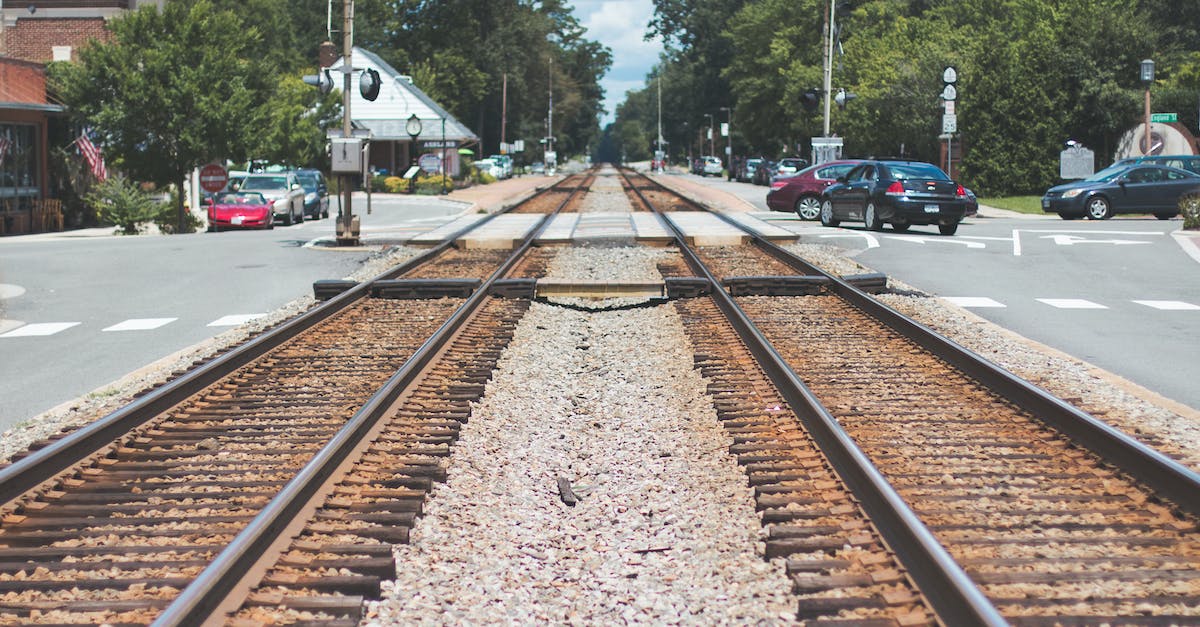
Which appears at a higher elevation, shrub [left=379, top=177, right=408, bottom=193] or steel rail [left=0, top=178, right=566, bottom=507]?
shrub [left=379, top=177, right=408, bottom=193]

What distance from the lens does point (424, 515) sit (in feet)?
20.4

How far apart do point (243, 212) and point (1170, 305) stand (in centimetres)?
2566

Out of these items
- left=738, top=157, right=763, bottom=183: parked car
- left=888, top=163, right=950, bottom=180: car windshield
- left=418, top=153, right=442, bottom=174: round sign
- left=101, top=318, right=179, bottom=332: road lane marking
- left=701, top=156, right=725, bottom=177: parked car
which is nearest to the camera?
left=101, top=318, right=179, bottom=332: road lane marking

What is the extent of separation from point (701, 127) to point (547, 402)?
13905 cm

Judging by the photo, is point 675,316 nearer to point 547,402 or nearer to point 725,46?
point 547,402

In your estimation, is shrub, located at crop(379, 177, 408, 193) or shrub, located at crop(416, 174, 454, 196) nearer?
shrub, located at crop(416, 174, 454, 196)

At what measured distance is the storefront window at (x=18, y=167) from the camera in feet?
114

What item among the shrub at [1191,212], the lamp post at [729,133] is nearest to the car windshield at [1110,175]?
the shrub at [1191,212]

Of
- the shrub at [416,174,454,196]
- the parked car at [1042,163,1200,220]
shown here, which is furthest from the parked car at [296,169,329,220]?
the parked car at [1042,163,1200,220]

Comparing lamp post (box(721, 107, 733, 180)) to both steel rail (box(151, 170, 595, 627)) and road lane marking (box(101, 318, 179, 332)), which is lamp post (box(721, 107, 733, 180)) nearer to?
road lane marking (box(101, 318, 179, 332))

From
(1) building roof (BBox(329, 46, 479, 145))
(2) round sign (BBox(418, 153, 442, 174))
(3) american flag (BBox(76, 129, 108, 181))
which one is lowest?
(3) american flag (BBox(76, 129, 108, 181))

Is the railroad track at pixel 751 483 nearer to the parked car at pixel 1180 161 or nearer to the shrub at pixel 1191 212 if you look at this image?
the shrub at pixel 1191 212

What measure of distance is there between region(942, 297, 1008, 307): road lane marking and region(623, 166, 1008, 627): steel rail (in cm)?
644

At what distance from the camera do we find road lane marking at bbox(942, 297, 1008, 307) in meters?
15.0
